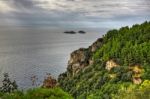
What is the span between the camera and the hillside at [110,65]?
87.6 m

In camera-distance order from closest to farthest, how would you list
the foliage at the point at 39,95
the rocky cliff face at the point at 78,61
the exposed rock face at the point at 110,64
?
the foliage at the point at 39,95 < the exposed rock face at the point at 110,64 < the rocky cliff face at the point at 78,61

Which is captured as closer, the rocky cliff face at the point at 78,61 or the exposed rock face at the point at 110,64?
the exposed rock face at the point at 110,64

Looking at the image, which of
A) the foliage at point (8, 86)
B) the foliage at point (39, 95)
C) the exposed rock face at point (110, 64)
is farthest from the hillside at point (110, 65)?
the foliage at point (39, 95)

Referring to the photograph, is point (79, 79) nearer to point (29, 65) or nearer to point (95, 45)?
point (95, 45)

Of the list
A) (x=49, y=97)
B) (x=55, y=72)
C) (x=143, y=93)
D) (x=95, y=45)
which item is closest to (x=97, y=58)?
(x=95, y=45)

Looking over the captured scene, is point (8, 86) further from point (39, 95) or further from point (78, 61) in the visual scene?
point (78, 61)

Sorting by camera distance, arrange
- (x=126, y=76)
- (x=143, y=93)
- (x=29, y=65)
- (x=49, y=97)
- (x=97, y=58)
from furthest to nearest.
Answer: (x=29, y=65)
(x=97, y=58)
(x=126, y=76)
(x=143, y=93)
(x=49, y=97)

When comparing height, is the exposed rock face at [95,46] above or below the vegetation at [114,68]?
above

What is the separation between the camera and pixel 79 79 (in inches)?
4131

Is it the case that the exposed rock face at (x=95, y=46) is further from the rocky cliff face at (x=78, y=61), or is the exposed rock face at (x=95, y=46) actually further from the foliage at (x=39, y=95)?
the foliage at (x=39, y=95)

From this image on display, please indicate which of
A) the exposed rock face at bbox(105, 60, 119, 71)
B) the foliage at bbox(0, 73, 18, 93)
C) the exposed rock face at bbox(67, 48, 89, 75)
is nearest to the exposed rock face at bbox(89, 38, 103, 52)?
the exposed rock face at bbox(67, 48, 89, 75)

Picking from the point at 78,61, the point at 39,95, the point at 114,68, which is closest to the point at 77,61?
the point at 78,61

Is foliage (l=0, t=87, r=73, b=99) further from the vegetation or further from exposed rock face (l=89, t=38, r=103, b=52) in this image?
exposed rock face (l=89, t=38, r=103, b=52)

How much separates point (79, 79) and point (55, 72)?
25.7m
